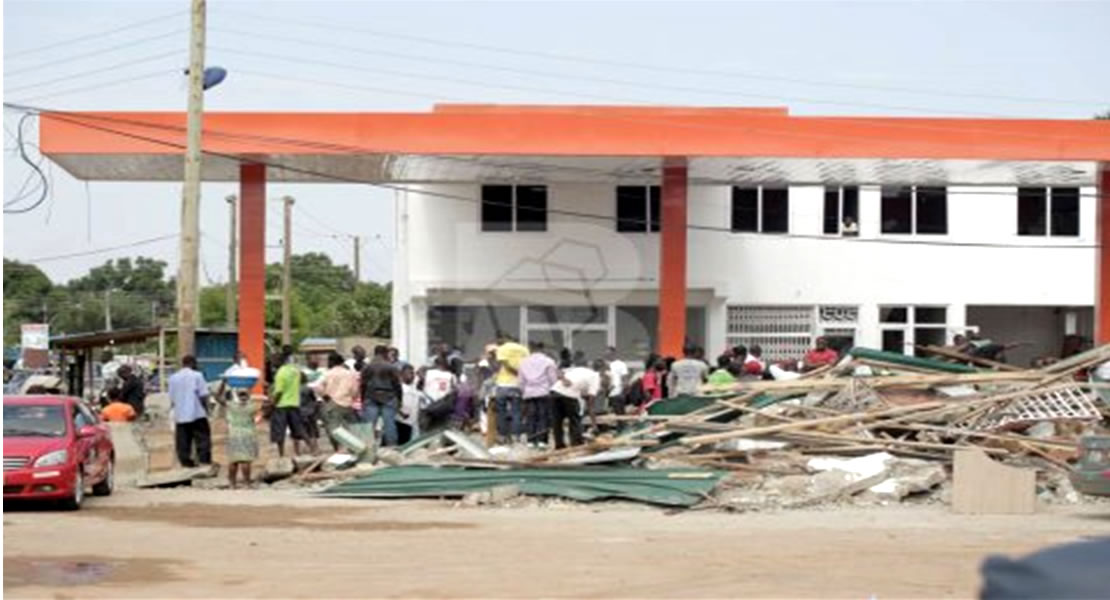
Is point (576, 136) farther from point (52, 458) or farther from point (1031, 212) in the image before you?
point (52, 458)

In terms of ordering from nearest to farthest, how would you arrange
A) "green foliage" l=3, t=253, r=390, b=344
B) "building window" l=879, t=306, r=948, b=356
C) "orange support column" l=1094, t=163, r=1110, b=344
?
"orange support column" l=1094, t=163, r=1110, b=344 < "building window" l=879, t=306, r=948, b=356 < "green foliage" l=3, t=253, r=390, b=344

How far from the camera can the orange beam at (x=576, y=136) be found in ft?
112

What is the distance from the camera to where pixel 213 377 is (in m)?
31.7

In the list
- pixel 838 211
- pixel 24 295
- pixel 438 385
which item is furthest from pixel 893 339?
pixel 24 295

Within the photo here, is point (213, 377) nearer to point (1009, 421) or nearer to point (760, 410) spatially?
point (760, 410)

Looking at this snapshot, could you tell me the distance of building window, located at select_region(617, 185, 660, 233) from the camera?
40188 millimetres

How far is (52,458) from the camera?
1995 centimetres

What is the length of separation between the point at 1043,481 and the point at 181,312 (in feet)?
45.4

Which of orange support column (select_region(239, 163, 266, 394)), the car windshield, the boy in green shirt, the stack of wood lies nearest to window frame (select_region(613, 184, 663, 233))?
orange support column (select_region(239, 163, 266, 394))

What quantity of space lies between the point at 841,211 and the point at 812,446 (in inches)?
775

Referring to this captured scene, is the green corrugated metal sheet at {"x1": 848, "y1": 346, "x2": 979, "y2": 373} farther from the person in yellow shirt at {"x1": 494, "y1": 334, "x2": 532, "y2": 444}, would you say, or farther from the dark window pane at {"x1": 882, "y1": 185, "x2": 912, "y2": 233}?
the dark window pane at {"x1": 882, "y1": 185, "x2": 912, "y2": 233}

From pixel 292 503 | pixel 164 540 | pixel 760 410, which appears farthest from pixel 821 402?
pixel 164 540

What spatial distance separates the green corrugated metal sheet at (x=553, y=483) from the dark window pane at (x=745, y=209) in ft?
64.0

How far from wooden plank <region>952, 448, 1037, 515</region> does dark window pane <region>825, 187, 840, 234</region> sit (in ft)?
71.7
